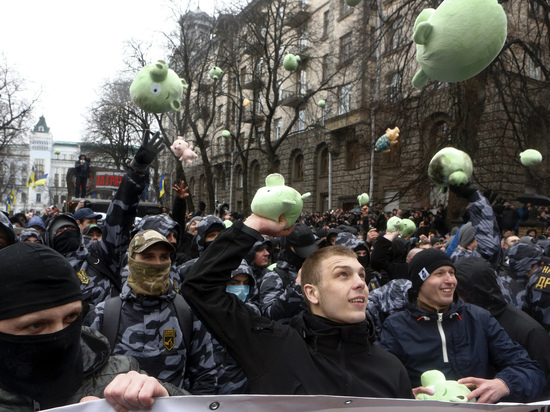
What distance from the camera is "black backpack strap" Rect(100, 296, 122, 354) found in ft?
7.43

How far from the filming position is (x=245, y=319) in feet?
5.87

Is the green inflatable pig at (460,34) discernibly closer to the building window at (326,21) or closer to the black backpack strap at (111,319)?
the black backpack strap at (111,319)

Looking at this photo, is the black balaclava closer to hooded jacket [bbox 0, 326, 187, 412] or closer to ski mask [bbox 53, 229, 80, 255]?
hooded jacket [bbox 0, 326, 187, 412]

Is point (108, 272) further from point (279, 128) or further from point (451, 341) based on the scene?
point (279, 128)

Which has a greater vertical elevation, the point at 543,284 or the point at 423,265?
the point at 423,265

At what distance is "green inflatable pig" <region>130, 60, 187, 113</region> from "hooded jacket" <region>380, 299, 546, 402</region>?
2582 millimetres

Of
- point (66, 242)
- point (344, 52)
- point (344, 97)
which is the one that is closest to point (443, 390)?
point (66, 242)

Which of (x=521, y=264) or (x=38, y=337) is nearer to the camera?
(x=38, y=337)

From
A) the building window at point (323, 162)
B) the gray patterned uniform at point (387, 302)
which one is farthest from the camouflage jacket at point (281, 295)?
the building window at point (323, 162)

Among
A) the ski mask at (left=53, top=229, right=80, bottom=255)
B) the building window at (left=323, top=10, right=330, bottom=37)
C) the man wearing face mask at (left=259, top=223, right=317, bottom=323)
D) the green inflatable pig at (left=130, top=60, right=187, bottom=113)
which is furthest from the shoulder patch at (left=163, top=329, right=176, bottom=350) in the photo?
the building window at (left=323, top=10, right=330, bottom=37)

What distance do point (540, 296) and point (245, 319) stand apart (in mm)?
2575

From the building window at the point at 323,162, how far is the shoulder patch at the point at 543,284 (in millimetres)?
22149

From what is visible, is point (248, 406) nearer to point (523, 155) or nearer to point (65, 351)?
point (65, 351)

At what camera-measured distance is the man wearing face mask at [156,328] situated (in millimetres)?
2287
